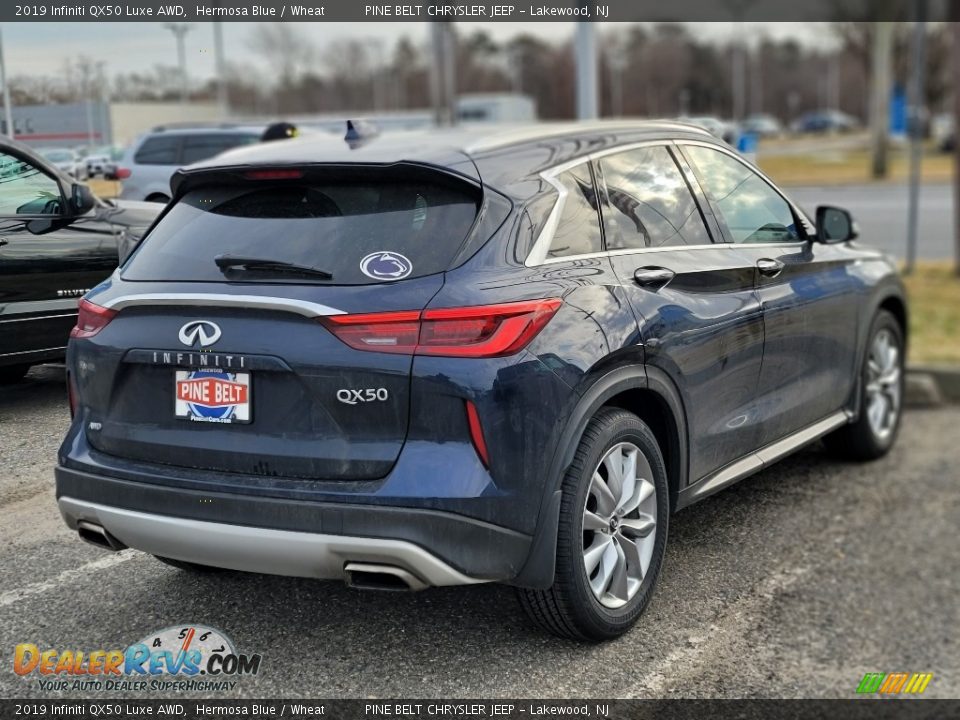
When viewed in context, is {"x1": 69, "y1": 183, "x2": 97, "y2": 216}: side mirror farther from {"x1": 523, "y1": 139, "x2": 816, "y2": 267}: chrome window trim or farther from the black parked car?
{"x1": 523, "y1": 139, "x2": 816, "y2": 267}: chrome window trim

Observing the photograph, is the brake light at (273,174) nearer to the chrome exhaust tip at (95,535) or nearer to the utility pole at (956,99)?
the chrome exhaust tip at (95,535)

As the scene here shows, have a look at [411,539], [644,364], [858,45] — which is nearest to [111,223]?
[411,539]

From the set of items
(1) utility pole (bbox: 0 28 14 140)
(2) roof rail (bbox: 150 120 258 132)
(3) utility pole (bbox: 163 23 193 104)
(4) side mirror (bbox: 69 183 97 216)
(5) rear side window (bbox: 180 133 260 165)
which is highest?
(3) utility pole (bbox: 163 23 193 104)

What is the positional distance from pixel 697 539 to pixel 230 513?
200cm

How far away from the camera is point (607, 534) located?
3307 millimetres

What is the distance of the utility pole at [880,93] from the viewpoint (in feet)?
28.8

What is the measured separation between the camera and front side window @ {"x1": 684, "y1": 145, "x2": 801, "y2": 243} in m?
3.86

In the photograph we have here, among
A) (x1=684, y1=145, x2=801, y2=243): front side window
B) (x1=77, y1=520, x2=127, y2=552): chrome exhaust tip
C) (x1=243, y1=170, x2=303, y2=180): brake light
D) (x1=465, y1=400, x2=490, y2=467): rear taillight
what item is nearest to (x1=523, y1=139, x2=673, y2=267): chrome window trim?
(x1=684, y1=145, x2=801, y2=243): front side window

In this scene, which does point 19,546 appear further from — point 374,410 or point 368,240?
point 368,240

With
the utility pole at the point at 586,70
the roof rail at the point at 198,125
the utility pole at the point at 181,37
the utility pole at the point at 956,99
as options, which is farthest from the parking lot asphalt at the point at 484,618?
the utility pole at the point at 956,99

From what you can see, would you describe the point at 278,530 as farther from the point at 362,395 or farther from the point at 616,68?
the point at 616,68

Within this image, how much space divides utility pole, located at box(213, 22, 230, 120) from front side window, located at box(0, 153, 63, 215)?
88 centimetres

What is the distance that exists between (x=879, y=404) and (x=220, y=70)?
391 centimetres

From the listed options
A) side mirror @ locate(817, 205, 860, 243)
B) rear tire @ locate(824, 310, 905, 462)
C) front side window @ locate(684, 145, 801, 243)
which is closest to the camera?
front side window @ locate(684, 145, 801, 243)
